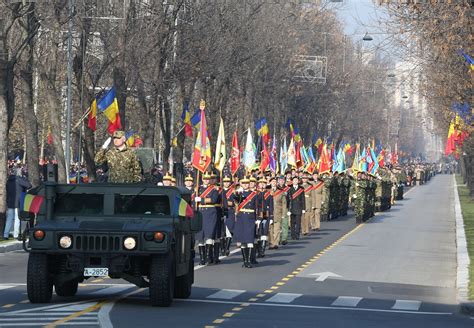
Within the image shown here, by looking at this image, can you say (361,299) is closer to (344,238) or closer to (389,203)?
(344,238)

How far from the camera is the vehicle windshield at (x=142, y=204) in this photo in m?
19.3

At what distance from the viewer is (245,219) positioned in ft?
96.3

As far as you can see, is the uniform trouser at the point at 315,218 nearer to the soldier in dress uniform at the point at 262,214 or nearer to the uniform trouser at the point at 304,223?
the uniform trouser at the point at 304,223

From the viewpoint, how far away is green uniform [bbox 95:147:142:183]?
2120cm

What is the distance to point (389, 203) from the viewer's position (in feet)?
215

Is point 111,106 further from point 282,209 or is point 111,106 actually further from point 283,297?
point 283,297

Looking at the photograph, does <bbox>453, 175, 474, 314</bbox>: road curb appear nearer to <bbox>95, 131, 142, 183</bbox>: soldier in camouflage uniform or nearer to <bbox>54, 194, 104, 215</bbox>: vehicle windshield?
<bbox>95, 131, 142, 183</bbox>: soldier in camouflage uniform

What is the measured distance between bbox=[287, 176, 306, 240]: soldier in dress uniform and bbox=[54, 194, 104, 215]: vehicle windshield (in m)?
21.5

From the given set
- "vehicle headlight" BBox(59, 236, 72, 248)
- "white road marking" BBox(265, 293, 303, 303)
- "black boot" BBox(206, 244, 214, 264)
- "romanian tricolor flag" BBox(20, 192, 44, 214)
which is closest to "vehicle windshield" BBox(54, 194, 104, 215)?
"romanian tricolor flag" BBox(20, 192, 44, 214)

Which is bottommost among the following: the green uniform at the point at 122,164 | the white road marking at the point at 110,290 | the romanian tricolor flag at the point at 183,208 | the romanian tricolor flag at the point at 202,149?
the white road marking at the point at 110,290

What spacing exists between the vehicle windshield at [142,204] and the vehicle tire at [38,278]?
1539 mm

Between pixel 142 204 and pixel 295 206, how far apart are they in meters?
21.6

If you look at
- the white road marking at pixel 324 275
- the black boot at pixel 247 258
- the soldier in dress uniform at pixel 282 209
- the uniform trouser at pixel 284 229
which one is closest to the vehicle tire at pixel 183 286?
the white road marking at pixel 324 275

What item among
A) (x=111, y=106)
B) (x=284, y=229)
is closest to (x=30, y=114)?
(x=111, y=106)
